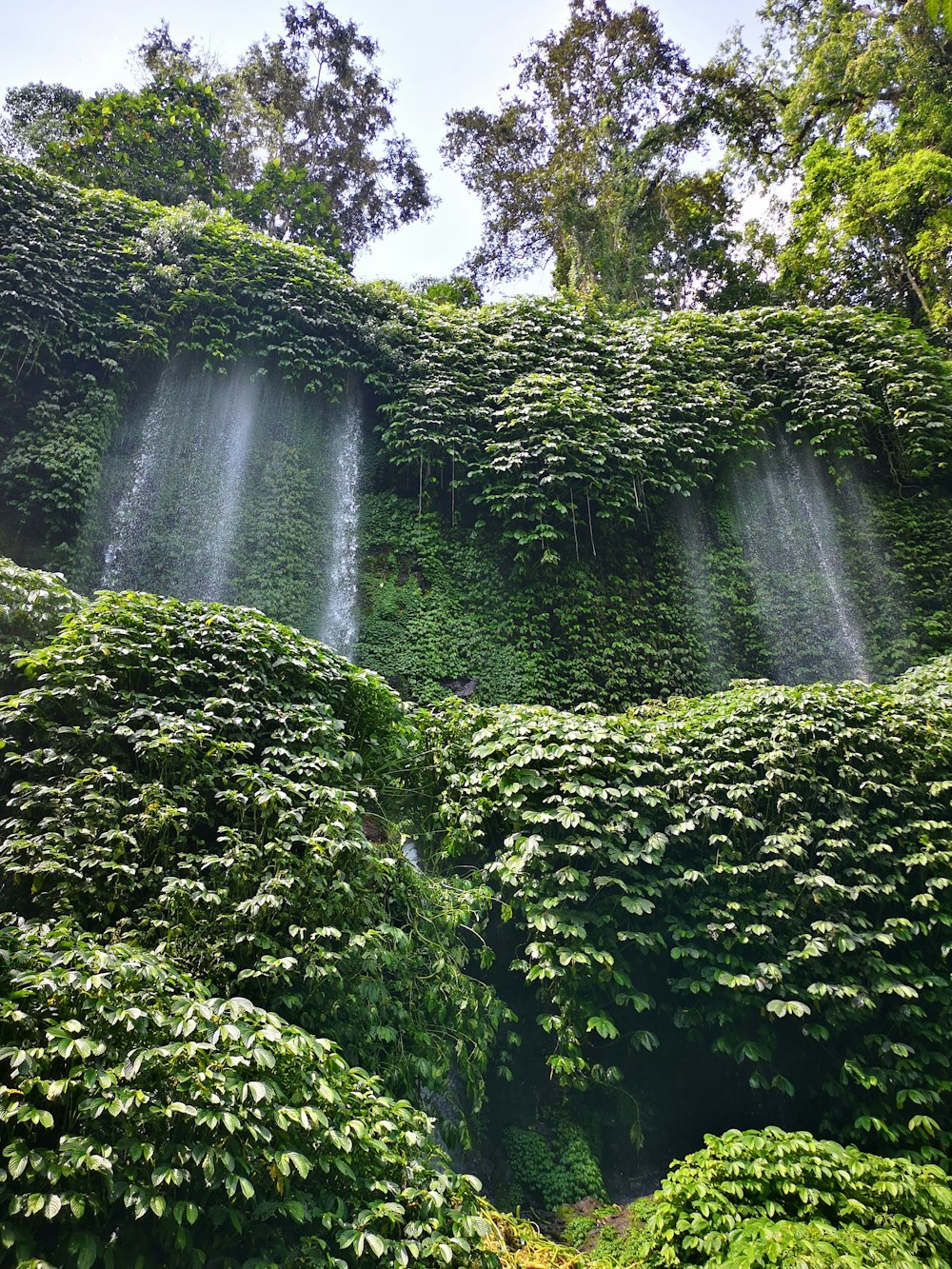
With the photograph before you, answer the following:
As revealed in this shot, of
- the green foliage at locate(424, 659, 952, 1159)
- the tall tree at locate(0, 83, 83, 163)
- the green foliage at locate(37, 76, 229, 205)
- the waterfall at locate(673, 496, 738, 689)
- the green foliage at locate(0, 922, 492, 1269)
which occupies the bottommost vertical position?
the green foliage at locate(0, 922, 492, 1269)

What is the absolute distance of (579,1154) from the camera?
5.17 metres

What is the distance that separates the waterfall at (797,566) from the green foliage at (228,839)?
668 centimetres

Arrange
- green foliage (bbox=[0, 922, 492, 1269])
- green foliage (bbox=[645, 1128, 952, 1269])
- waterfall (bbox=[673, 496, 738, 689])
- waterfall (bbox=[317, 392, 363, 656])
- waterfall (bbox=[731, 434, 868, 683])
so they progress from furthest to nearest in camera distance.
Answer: waterfall (bbox=[731, 434, 868, 683])
waterfall (bbox=[673, 496, 738, 689])
waterfall (bbox=[317, 392, 363, 656])
green foliage (bbox=[645, 1128, 952, 1269])
green foliage (bbox=[0, 922, 492, 1269])

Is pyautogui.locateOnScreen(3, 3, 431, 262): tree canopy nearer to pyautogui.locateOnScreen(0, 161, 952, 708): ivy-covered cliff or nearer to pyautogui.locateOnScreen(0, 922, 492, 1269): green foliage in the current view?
pyautogui.locateOnScreen(0, 161, 952, 708): ivy-covered cliff

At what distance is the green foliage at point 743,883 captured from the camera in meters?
4.95

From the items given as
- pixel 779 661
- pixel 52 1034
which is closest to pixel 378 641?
pixel 779 661

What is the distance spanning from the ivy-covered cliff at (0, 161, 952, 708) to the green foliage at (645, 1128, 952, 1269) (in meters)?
5.36

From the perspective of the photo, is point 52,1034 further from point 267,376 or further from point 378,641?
point 267,376

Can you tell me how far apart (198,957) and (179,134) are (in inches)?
647

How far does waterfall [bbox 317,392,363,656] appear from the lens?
9266 mm

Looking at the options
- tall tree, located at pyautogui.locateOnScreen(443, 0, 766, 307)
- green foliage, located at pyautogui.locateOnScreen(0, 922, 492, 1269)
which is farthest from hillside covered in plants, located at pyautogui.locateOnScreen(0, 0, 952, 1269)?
tall tree, located at pyautogui.locateOnScreen(443, 0, 766, 307)

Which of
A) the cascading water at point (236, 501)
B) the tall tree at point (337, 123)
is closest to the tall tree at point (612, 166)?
the tall tree at point (337, 123)

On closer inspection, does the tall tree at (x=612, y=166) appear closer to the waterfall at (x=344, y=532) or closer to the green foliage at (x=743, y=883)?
the waterfall at (x=344, y=532)

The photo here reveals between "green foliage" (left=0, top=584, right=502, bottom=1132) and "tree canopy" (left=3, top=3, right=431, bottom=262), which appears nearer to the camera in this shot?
"green foliage" (left=0, top=584, right=502, bottom=1132)
